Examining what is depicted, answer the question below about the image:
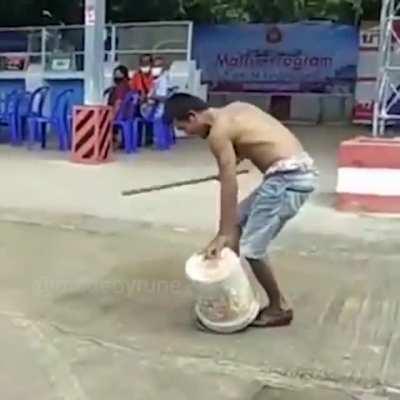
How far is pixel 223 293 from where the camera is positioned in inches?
201

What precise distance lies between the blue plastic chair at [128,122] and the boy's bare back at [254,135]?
9.54 m

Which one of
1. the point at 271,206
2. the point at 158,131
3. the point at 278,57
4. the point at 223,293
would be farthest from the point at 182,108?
the point at 278,57

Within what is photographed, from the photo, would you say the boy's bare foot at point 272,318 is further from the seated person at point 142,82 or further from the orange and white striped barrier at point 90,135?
the seated person at point 142,82

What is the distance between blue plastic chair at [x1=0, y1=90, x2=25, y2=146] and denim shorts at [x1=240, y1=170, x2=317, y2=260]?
36.6 feet

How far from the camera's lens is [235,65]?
24172 millimetres

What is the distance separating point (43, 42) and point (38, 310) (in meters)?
14.0

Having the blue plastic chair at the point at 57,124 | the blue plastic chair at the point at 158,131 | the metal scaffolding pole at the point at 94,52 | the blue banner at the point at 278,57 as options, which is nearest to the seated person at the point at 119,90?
the blue plastic chair at the point at 158,131

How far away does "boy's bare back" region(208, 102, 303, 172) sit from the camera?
508 cm

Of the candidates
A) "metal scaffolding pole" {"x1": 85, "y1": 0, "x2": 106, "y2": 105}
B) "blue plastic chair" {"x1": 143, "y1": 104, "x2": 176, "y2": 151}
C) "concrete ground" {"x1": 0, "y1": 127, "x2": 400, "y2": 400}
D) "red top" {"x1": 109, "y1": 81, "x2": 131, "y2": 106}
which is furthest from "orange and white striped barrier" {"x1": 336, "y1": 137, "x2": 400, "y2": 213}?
"blue plastic chair" {"x1": 143, "y1": 104, "x2": 176, "y2": 151}

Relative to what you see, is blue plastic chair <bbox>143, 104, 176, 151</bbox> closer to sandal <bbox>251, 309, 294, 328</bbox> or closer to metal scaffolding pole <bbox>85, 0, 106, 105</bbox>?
metal scaffolding pole <bbox>85, 0, 106, 105</bbox>

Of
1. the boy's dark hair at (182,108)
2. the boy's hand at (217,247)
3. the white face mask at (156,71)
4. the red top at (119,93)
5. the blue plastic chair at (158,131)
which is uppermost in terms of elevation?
the boy's dark hair at (182,108)

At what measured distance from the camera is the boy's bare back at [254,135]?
508cm

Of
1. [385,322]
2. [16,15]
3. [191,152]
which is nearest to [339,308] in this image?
[385,322]

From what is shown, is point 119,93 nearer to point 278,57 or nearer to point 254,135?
point 278,57
